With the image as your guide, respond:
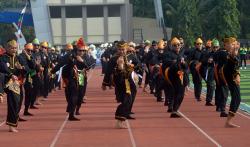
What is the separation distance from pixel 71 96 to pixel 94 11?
64.3m

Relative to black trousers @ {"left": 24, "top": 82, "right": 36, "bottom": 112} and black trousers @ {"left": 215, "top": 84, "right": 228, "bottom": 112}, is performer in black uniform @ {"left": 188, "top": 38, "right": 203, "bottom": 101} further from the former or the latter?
black trousers @ {"left": 24, "top": 82, "right": 36, "bottom": 112}

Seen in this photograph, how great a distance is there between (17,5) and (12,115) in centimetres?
9692

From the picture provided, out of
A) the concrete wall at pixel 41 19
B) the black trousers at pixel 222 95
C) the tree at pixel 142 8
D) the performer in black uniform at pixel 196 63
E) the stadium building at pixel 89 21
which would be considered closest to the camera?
the black trousers at pixel 222 95

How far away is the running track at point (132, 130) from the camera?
516 inches

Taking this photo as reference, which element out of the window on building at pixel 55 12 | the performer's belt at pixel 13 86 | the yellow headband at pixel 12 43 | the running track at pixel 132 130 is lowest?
the running track at pixel 132 130

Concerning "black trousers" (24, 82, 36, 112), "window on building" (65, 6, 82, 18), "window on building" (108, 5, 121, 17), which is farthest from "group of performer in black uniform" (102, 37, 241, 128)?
"window on building" (65, 6, 82, 18)

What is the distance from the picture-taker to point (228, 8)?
228 feet

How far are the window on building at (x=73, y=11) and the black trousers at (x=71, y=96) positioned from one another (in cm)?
6409

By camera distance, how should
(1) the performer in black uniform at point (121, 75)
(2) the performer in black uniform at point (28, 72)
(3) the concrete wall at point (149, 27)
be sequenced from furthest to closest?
(3) the concrete wall at point (149, 27) → (2) the performer in black uniform at point (28, 72) → (1) the performer in black uniform at point (121, 75)

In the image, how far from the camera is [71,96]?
17703 millimetres

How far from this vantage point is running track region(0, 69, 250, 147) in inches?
516

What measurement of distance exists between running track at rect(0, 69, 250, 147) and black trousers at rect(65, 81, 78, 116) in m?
0.33

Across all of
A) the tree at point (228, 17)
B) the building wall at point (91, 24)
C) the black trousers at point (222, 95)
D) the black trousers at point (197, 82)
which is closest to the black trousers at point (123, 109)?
the black trousers at point (222, 95)

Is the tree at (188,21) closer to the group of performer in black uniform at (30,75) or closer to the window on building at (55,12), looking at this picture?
the window on building at (55,12)
